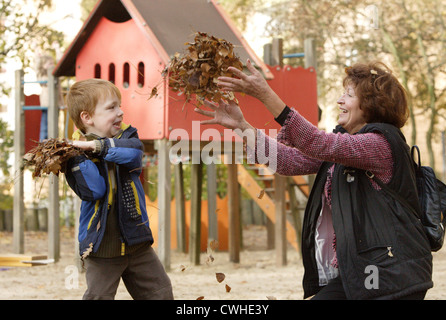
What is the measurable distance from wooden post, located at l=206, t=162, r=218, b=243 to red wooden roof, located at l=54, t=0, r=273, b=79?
285 centimetres

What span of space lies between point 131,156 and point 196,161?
18.4ft

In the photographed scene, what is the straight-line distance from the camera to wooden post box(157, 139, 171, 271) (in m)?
7.95

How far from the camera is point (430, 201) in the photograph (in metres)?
3.03

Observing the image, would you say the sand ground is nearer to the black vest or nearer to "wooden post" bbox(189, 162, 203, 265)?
"wooden post" bbox(189, 162, 203, 265)

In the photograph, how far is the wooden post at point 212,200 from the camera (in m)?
10.7

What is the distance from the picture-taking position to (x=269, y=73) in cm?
826

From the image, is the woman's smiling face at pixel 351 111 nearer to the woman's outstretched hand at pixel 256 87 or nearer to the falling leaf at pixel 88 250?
the woman's outstretched hand at pixel 256 87

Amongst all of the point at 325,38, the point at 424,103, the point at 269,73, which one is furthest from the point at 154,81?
the point at 424,103

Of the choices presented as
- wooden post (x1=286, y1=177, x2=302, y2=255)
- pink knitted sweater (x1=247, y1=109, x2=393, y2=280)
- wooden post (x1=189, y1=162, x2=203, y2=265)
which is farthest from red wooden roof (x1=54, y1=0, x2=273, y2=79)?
pink knitted sweater (x1=247, y1=109, x2=393, y2=280)

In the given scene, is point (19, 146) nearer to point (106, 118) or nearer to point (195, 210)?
point (195, 210)

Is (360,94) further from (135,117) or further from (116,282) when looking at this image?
(135,117)

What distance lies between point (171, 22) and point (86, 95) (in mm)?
4461

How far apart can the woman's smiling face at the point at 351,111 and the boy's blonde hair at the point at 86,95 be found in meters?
1.27

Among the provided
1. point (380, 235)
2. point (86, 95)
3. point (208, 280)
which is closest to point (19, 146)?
point (208, 280)
